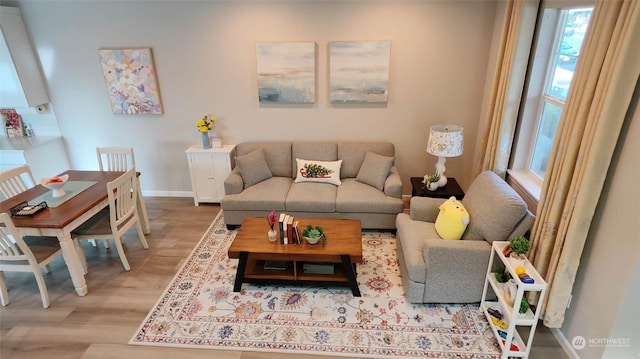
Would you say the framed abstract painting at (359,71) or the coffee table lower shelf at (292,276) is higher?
the framed abstract painting at (359,71)

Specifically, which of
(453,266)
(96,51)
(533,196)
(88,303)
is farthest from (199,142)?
(533,196)

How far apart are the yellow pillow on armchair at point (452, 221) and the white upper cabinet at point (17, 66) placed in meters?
4.99

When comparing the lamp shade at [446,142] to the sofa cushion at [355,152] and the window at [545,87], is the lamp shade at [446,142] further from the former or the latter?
the sofa cushion at [355,152]

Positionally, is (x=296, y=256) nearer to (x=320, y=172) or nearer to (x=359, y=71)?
(x=320, y=172)

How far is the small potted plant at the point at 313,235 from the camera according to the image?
9.55ft

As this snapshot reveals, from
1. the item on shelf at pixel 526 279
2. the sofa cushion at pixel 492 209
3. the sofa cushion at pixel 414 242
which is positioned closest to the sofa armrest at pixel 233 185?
the sofa cushion at pixel 414 242

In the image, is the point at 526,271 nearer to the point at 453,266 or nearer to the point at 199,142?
the point at 453,266

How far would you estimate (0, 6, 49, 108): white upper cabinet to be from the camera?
4.03 metres

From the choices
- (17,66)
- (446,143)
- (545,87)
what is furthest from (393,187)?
(17,66)

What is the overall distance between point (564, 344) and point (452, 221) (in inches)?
43.7

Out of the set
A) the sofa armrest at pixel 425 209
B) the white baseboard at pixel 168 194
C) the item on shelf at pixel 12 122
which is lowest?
the white baseboard at pixel 168 194

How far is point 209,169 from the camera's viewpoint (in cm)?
443

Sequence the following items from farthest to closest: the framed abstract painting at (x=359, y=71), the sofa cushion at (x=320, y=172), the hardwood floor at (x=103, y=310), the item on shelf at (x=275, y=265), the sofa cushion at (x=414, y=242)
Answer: the sofa cushion at (x=320, y=172)
the framed abstract painting at (x=359, y=71)
the item on shelf at (x=275, y=265)
the sofa cushion at (x=414, y=242)
the hardwood floor at (x=103, y=310)

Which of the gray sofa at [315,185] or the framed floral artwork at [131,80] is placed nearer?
the gray sofa at [315,185]
